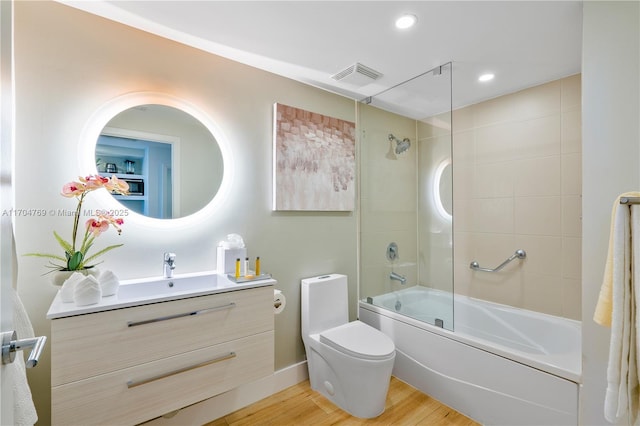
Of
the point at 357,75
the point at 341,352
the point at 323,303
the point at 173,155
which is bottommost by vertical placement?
the point at 341,352

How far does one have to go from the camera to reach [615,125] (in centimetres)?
137

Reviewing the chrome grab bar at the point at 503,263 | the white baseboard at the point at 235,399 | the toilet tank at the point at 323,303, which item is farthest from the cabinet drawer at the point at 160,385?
the chrome grab bar at the point at 503,263

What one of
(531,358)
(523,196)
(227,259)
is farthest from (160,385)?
(523,196)

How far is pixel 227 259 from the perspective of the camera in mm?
1965

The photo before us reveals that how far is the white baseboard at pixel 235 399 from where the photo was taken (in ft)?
6.04

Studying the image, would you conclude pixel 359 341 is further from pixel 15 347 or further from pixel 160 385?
pixel 15 347

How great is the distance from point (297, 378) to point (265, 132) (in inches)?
76.5

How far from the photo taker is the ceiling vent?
2.18 metres

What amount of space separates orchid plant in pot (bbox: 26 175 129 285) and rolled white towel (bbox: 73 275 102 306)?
0.55 feet

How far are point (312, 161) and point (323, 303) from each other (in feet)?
3.78

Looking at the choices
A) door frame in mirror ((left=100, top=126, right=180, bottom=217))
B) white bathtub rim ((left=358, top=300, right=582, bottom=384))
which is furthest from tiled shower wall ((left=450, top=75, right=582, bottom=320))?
door frame in mirror ((left=100, top=126, right=180, bottom=217))

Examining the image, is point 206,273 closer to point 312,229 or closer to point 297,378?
point 312,229

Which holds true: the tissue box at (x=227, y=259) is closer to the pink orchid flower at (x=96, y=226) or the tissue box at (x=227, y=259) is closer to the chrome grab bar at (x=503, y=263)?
the pink orchid flower at (x=96, y=226)

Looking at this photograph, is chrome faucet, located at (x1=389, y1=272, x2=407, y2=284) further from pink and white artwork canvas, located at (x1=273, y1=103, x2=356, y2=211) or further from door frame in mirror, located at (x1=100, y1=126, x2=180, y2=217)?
door frame in mirror, located at (x1=100, y1=126, x2=180, y2=217)
